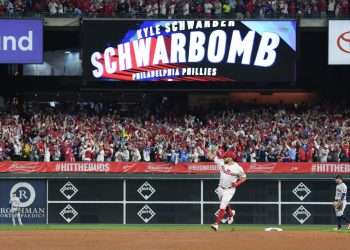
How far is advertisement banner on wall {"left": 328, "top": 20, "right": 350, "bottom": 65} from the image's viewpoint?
116 ft

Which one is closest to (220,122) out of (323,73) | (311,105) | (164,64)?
→ (164,64)

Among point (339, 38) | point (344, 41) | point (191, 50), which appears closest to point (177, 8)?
point (191, 50)

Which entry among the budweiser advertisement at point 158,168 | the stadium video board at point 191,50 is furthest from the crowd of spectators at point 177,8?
the budweiser advertisement at point 158,168

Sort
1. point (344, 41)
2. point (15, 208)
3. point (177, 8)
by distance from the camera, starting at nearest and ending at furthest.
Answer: point (15, 208), point (344, 41), point (177, 8)

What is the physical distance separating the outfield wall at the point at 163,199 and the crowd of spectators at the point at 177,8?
374 inches

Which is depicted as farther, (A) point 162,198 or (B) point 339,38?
(B) point 339,38

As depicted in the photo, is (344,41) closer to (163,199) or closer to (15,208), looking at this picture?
(163,199)

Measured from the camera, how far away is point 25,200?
29547 millimetres

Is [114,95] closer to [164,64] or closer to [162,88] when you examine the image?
[162,88]

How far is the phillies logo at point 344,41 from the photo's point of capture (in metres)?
35.5
